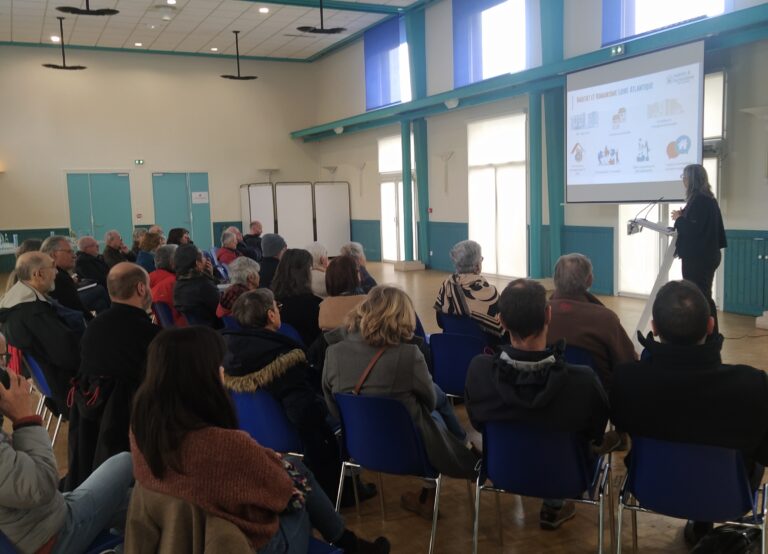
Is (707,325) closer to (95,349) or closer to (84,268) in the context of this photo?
(95,349)

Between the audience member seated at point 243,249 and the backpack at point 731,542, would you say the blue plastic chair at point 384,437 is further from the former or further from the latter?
the audience member seated at point 243,249

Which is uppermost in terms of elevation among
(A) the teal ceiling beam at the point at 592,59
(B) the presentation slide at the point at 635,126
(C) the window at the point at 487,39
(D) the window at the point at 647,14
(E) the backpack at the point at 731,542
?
(C) the window at the point at 487,39

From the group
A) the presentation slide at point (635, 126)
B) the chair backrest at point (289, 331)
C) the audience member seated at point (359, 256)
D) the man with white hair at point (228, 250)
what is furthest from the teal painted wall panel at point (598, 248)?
the chair backrest at point (289, 331)

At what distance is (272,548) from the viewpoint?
5.91ft

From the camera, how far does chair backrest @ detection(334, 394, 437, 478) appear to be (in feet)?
8.36

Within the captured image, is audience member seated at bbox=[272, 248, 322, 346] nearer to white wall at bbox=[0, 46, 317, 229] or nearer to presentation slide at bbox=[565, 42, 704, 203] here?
presentation slide at bbox=[565, 42, 704, 203]

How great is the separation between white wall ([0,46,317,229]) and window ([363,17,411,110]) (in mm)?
3244

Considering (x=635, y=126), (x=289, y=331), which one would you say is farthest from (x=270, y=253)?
(x=635, y=126)

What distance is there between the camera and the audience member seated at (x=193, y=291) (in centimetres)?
469

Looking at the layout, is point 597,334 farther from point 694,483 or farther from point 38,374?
point 38,374

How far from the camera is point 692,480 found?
6.79ft

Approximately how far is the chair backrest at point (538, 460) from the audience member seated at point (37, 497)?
1.33 m

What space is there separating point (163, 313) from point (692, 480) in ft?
13.3

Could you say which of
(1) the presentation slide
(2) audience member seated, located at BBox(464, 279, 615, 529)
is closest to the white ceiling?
(1) the presentation slide
